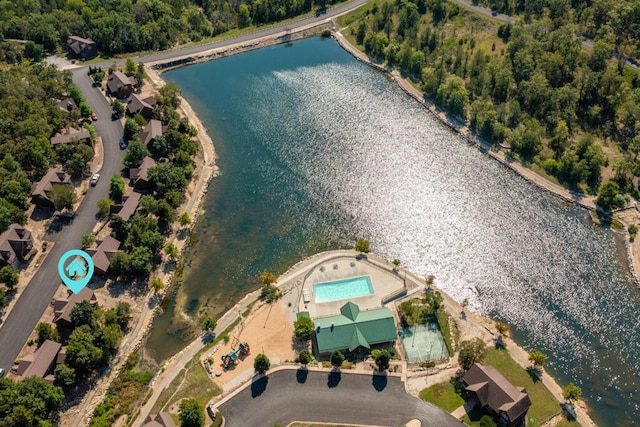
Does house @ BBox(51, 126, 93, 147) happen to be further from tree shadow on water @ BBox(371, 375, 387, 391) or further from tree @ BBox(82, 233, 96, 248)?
tree shadow on water @ BBox(371, 375, 387, 391)

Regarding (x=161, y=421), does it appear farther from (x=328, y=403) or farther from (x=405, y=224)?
(x=405, y=224)

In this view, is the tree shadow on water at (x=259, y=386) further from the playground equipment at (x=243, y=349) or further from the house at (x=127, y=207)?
the house at (x=127, y=207)

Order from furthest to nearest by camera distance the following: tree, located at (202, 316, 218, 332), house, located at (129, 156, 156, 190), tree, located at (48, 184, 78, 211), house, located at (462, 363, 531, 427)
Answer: house, located at (129, 156, 156, 190) < tree, located at (48, 184, 78, 211) < tree, located at (202, 316, 218, 332) < house, located at (462, 363, 531, 427)

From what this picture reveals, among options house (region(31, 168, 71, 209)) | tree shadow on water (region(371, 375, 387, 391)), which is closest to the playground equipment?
tree shadow on water (region(371, 375, 387, 391))

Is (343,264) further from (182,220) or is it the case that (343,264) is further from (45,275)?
(45,275)

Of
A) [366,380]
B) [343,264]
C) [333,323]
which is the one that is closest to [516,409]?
[366,380]

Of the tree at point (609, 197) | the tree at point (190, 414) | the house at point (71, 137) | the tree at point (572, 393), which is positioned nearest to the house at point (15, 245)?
the house at point (71, 137)
